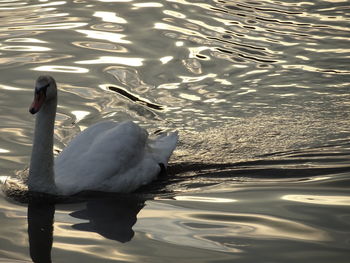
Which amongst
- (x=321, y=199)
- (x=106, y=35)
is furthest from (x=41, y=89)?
(x=106, y=35)

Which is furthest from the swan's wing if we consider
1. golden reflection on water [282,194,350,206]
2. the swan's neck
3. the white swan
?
golden reflection on water [282,194,350,206]

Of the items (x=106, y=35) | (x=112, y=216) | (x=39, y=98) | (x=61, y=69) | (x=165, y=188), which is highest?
(x=39, y=98)

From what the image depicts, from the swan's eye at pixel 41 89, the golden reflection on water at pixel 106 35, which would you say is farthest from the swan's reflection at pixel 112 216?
the golden reflection on water at pixel 106 35

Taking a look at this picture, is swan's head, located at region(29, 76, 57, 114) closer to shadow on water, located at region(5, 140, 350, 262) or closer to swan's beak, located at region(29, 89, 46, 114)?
swan's beak, located at region(29, 89, 46, 114)

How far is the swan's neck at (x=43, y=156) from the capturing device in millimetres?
9727

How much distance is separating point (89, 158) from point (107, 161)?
21cm

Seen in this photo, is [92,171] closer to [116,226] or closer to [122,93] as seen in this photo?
[116,226]

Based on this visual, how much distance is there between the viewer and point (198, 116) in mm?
12461

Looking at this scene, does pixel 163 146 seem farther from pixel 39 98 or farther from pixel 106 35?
pixel 106 35

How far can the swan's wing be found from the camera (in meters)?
9.88

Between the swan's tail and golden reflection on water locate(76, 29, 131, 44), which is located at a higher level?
golden reflection on water locate(76, 29, 131, 44)

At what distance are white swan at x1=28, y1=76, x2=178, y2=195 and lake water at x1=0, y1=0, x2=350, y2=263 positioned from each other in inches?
7.3

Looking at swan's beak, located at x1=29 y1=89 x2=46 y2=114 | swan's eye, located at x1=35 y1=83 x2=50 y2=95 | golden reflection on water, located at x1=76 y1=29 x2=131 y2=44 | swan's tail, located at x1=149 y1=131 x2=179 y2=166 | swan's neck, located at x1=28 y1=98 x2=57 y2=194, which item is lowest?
swan's tail, located at x1=149 y1=131 x2=179 y2=166

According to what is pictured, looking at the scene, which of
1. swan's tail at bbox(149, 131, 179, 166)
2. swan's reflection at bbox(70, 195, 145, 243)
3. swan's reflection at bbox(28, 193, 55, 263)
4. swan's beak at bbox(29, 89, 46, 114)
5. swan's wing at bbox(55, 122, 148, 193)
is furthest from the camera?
swan's tail at bbox(149, 131, 179, 166)
